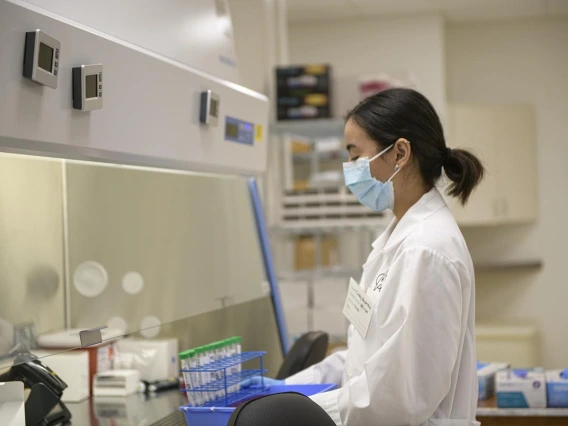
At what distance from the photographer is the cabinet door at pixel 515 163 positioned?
5.77 m

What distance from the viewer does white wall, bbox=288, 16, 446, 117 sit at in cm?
557

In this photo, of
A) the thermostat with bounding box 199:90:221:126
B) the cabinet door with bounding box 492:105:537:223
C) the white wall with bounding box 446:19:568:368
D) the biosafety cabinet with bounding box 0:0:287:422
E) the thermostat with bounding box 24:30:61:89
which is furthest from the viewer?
the white wall with bounding box 446:19:568:368

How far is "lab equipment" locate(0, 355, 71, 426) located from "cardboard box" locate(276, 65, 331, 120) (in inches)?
91.2

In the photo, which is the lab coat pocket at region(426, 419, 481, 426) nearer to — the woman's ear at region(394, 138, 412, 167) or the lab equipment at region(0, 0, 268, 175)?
the woman's ear at region(394, 138, 412, 167)

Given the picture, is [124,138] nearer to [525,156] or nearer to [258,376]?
[258,376]

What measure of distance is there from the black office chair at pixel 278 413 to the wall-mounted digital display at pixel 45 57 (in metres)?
0.69

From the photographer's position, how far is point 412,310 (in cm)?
148

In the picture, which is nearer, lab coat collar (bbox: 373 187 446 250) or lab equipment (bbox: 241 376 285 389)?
lab coat collar (bbox: 373 187 446 250)

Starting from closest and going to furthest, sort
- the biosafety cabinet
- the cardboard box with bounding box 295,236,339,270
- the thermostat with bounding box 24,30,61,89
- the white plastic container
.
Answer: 1. the thermostat with bounding box 24,30,61,89
2. the biosafety cabinet
3. the cardboard box with bounding box 295,236,339,270
4. the white plastic container

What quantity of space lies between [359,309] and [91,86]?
2.35ft

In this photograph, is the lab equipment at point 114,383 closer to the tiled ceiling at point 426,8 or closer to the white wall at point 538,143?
the tiled ceiling at point 426,8

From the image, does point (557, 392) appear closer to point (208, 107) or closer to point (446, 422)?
point (446, 422)

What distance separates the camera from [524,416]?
210cm

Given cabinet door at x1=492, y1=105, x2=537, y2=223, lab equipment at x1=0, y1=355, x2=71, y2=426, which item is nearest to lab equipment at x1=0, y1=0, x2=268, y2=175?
lab equipment at x1=0, y1=355, x2=71, y2=426
